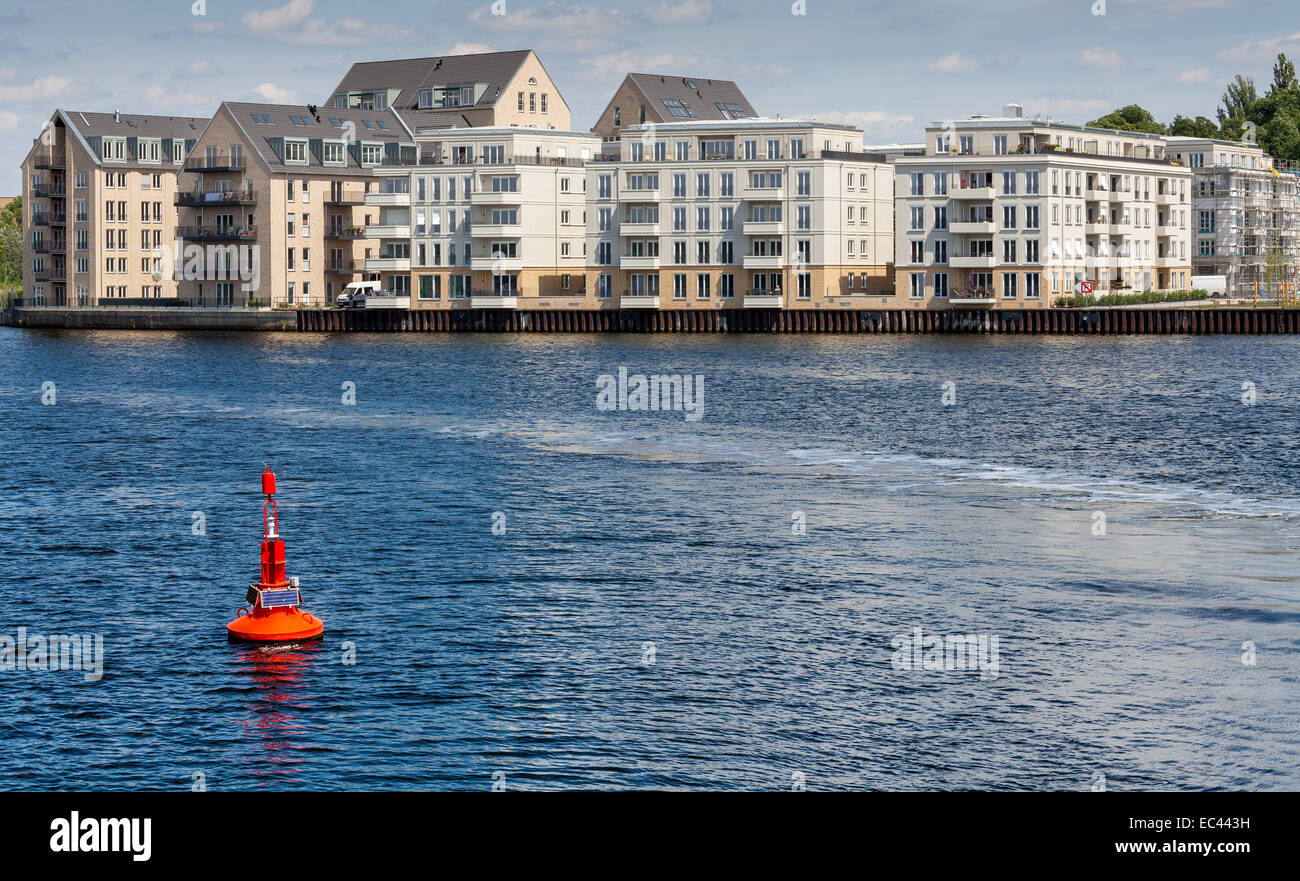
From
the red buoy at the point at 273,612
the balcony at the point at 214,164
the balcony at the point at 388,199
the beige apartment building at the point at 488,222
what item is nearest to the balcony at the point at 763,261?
the beige apartment building at the point at 488,222

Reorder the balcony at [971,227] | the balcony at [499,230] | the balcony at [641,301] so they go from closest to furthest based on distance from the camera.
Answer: the balcony at [971,227], the balcony at [641,301], the balcony at [499,230]

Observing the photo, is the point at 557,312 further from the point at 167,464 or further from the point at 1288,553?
the point at 1288,553

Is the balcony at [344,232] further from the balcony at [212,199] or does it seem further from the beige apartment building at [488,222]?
the balcony at [212,199]

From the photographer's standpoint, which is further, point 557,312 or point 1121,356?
point 557,312

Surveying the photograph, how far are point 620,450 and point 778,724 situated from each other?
143 ft

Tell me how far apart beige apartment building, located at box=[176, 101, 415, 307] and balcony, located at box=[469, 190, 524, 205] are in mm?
16450

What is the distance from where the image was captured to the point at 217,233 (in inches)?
7549

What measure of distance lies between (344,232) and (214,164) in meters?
16.0

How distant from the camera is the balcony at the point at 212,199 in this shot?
189m

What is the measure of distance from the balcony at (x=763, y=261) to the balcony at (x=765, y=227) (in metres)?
2.32

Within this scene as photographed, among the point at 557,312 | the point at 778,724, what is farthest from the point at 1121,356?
the point at 778,724

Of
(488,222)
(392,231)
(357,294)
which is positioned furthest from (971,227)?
(357,294)
